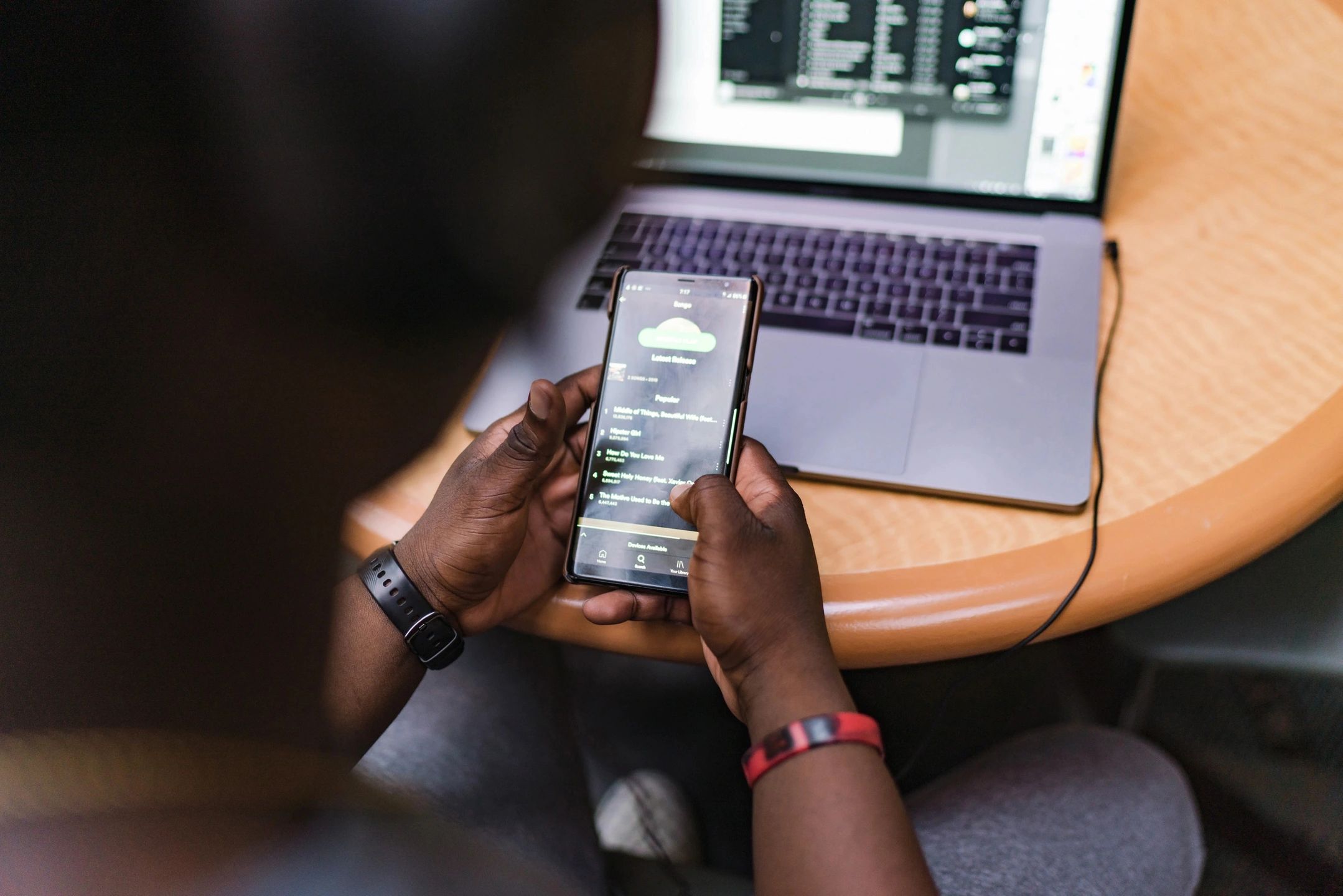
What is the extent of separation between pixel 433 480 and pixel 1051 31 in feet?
1.85

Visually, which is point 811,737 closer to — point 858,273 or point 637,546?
point 637,546

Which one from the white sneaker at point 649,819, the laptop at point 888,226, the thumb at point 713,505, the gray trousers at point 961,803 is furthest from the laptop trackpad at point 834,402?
the white sneaker at point 649,819

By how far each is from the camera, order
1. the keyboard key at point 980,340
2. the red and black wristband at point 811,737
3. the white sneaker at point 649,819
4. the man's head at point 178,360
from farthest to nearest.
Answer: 1. the white sneaker at point 649,819
2. the keyboard key at point 980,340
3. the red and black wristband at point 811,737
4. the man's head at point 178,360

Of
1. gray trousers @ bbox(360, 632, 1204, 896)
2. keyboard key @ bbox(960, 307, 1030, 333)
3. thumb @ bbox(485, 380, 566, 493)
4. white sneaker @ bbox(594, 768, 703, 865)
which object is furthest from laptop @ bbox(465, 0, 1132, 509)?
white sneaker @ bbox(594, 768, 703, 865)

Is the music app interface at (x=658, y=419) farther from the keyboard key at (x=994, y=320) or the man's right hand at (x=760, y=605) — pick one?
the keyboard key at (x=994, y=320)

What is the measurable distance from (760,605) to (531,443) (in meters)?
0.17

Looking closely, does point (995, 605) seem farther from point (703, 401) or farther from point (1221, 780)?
point (1221, 780)

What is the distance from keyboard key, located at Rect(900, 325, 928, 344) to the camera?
0.65m

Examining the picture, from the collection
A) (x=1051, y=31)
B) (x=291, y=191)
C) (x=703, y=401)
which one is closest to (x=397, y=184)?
(x=291, y=191)

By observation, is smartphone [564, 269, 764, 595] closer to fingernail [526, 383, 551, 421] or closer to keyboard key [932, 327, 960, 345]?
fingernail [526, 383, 551, 421]

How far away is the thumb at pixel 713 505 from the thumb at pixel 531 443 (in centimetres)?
9

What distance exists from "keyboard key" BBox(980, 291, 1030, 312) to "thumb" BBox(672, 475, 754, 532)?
0.97ft

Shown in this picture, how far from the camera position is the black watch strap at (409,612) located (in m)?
0.55

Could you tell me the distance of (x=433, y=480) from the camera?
1.98 ft
